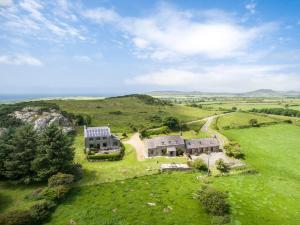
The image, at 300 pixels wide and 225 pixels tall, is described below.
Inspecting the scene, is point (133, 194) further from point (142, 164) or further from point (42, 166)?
point (42, 166)

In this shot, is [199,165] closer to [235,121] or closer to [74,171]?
[74,171]

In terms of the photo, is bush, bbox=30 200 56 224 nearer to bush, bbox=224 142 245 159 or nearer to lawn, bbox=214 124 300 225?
lawn, bbox=214 124 300 225

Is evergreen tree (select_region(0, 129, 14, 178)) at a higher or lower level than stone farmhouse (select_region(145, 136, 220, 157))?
higher

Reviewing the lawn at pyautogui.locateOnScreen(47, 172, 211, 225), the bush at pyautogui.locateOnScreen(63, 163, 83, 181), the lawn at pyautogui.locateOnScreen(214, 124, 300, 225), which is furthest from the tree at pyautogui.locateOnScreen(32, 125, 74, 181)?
the lawn at pyautogui.locateOnScreen(214, 124, 300, 225)

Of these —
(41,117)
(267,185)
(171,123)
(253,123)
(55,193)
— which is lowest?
(267,185)

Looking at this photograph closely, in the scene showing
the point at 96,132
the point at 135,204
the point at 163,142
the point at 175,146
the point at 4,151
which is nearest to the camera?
the point at 135,204

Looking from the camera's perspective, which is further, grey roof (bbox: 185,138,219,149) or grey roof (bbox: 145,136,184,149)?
grey roof (bbox: 185,138,219,149)

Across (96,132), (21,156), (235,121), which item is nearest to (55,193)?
(21,156)
